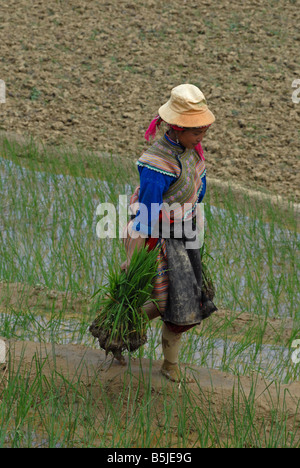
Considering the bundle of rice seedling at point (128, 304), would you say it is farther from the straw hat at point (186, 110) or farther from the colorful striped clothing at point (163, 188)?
the straw hat at point (186, 110)

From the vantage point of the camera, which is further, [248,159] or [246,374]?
[248,159]

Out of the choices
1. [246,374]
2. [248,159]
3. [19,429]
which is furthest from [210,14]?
[19,429]

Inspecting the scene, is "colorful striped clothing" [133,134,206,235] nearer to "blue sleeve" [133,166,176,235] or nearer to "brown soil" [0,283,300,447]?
"blue sleeve" [133,166,176,235]

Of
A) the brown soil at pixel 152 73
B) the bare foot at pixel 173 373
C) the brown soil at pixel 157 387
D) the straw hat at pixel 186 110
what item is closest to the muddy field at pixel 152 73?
the brown soil at pixel 152 73

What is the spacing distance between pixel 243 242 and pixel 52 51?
5057 mm

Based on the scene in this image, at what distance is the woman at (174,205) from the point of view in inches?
104

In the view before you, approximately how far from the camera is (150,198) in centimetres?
262

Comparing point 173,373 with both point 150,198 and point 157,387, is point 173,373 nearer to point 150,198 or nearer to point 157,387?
Answer: point 157,387

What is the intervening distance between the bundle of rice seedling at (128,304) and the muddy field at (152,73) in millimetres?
3524

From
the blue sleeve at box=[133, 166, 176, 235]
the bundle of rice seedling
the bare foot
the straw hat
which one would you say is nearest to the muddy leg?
the bare foot

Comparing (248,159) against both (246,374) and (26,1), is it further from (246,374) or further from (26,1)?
(26,1)

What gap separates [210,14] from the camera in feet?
32.0

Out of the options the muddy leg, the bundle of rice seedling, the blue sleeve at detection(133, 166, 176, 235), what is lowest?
the muddy leg

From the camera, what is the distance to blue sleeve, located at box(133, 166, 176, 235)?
8.61 feet
